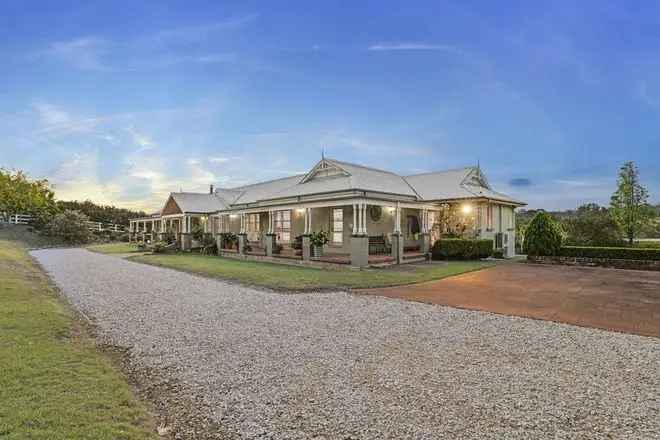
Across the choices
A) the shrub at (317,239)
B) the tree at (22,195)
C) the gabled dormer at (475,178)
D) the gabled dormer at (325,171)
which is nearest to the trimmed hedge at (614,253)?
the gabled dormer at (475,178)

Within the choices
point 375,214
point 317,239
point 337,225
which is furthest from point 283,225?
point 317,239

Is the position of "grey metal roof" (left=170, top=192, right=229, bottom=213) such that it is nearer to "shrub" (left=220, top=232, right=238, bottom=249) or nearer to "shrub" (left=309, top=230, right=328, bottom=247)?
"shrub" (left=220, top=232, right=238, bottom=249)

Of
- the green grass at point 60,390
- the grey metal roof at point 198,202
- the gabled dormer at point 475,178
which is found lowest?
the green grass at point 60,390

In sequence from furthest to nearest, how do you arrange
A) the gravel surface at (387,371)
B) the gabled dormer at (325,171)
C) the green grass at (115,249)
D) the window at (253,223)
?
the green grass at (115,249) < the window at (253,223) < the gabled dormer at (325,171) < the gravel surface at (387,371)

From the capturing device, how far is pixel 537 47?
676 inches

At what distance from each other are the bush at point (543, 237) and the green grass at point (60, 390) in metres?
21.0

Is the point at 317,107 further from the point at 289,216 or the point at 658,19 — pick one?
the point at 658,19

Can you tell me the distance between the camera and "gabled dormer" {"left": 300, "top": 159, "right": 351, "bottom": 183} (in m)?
22.9

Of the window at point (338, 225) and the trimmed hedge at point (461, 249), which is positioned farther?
the window at point (338, 225)

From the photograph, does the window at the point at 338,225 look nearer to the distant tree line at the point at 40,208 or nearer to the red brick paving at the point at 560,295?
the red brick paving at the point at 560,295

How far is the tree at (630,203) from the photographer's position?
80.2 feet

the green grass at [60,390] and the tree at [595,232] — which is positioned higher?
the tree at [595,232]

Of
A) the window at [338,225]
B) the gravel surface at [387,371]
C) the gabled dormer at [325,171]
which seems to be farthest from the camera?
the gabled dormer at [325,171]

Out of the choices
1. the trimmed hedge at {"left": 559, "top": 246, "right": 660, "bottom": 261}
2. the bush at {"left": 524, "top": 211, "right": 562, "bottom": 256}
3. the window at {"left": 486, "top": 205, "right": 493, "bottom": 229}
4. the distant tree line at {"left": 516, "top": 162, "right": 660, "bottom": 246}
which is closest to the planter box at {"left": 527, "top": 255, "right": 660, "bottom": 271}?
the trimmed hedge at {"left": 559, "top": 246, "right": 660, "bottom": 261}
